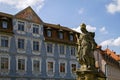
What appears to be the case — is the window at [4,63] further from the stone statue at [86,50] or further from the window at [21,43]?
the stone statue at [86,50]

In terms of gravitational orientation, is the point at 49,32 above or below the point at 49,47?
above

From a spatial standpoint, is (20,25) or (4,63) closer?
(4,63)

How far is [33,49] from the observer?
4075 centimetres

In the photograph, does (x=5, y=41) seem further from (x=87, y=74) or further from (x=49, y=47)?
(x=87, y=74)

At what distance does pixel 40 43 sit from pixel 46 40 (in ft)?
3.27

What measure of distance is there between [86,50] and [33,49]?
27.5 meters

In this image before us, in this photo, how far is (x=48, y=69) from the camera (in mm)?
42219

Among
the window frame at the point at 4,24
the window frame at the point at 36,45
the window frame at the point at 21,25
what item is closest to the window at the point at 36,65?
the window frame at the point at 36,45

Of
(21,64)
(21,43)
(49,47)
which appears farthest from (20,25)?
(49,47)

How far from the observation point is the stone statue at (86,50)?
13555mm

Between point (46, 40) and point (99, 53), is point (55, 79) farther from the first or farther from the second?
point (99, 53)

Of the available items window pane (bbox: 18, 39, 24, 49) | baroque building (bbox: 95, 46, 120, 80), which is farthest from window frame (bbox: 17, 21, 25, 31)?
baroque building (bbox: 95, 46, 120, 80)

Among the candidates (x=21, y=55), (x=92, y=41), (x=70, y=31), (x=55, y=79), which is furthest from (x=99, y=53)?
(x=92, y=41)

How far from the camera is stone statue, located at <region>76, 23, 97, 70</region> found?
13.6 m
